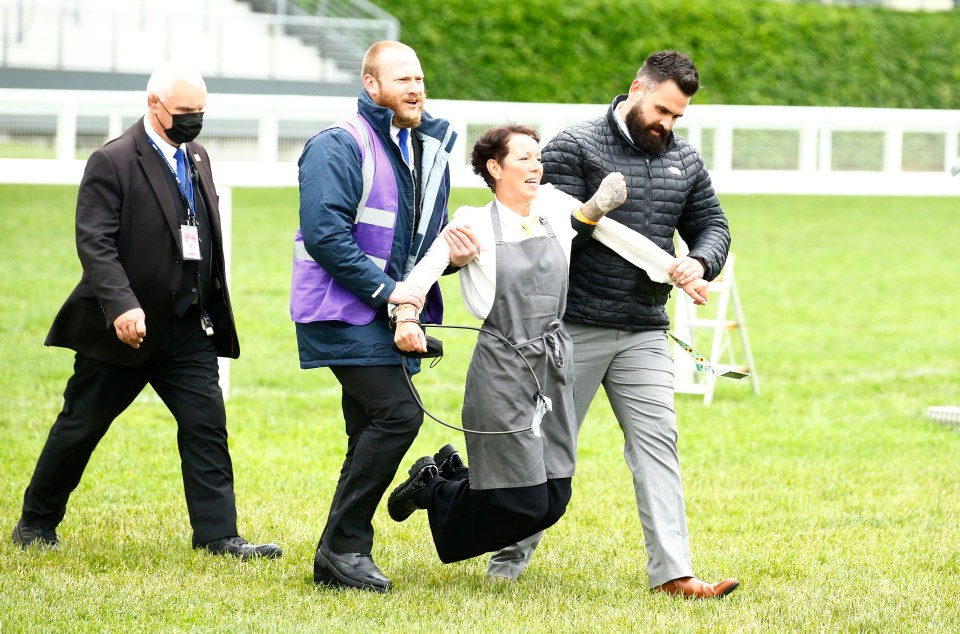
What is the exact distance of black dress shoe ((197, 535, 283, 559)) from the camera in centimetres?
568

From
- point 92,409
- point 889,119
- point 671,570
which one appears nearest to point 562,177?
point 671,570

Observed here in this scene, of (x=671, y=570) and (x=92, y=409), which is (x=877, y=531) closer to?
(x=671, y=570)

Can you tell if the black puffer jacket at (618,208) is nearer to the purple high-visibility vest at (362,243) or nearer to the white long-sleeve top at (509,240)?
the white long-sleeve top at (509,240)

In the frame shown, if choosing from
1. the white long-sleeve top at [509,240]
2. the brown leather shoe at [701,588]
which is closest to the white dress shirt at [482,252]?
the white long-sleeve top at [509,240]

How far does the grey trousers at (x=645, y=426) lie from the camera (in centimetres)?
523

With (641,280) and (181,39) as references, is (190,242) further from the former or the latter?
(181,39)

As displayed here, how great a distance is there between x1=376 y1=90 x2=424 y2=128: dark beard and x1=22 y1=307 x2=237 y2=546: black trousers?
4.35ft

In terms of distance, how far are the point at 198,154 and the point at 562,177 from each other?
1.63 meters

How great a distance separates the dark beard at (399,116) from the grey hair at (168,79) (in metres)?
0.92

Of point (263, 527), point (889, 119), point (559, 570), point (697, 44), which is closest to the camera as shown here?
point (559, 570)

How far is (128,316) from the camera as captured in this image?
209 inches

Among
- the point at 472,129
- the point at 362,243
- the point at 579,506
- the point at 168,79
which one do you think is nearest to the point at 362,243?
the point at 362,243

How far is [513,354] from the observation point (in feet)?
16.3

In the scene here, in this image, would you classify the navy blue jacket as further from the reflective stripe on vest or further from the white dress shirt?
the white dress shirt
